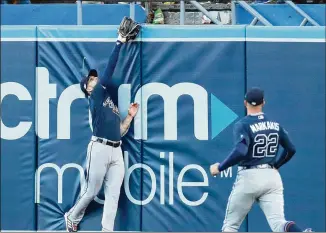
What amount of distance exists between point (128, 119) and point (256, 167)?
1.87m

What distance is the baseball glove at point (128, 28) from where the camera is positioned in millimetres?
9508

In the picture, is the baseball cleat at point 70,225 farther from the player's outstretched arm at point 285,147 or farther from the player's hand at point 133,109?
the player's outstretched arm at point 285,147

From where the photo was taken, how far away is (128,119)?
31.8 feet

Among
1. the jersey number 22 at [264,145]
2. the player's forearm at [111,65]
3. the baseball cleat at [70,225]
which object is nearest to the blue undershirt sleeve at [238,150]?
the jersey number 22 at [264,145]

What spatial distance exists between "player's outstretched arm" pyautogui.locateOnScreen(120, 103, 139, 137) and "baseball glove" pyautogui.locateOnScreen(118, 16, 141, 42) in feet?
2.39

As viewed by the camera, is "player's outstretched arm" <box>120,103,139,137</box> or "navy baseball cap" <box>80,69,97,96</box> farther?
"player's outstretched arm" <box>120,103,139,137</box>

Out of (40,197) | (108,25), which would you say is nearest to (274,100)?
(108,25)

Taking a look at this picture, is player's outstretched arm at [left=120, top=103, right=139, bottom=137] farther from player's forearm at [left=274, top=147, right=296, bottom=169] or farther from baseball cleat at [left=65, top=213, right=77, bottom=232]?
player's forearm at [left=274, top=147, right=296, bottom=169]

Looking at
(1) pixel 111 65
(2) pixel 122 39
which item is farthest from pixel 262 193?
(2) pixel 122 39

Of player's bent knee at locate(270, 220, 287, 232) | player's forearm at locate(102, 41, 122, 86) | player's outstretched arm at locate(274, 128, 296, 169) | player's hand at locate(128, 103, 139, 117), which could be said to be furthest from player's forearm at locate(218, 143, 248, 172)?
player's forearm at locate(102, 41, 122, 86)

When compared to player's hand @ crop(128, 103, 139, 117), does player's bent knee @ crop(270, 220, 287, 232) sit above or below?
below

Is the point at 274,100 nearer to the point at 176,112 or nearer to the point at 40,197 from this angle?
the point at 176,112

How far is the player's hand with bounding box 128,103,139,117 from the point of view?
9.70 metres

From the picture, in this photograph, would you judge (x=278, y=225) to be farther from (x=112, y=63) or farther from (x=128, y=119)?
(x=112, y=63)
